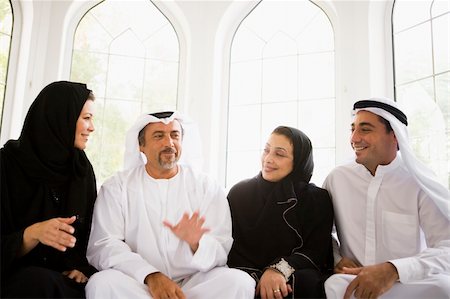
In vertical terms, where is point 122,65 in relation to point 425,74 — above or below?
above

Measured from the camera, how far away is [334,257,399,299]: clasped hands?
90.8 inches

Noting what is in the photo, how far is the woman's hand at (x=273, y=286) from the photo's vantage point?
238cm

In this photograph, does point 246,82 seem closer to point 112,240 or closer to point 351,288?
point 112,240

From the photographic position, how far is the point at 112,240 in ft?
8.31

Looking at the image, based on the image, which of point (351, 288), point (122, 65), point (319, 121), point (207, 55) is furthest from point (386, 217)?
point (122, 65)

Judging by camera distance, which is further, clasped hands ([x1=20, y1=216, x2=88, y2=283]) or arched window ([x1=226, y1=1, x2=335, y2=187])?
arched window ([x1=226, y1=1, x2=335, y2=187])

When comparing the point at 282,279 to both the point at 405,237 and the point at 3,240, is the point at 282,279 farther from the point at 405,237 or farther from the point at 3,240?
the point at 3,240

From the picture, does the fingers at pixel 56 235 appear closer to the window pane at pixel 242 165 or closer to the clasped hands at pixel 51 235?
the clasped hands at pixel 51 235

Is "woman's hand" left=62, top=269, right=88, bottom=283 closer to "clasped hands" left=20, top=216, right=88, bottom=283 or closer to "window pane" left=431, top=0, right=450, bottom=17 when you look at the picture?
"clasped hands" left=20, top=216, right=88, bottom=283

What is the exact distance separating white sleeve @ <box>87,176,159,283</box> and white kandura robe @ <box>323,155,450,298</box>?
1.02m

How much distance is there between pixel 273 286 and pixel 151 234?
0.75 metres

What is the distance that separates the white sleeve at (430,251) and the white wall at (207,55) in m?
1.24

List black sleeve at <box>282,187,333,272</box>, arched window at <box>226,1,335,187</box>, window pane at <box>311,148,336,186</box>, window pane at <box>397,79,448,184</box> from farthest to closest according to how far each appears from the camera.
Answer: arched window at <box>226,1,335,187</box> → window pane at <box>311,148,336,186</box> → window pane at <box>397,79,448,184</box> → black sleeve at <box>282,187,333,272</box>

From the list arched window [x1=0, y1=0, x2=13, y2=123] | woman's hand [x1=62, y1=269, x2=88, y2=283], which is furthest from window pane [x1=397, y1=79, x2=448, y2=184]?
arched window [x1=0, y1=0, x2=13, y2=123]
